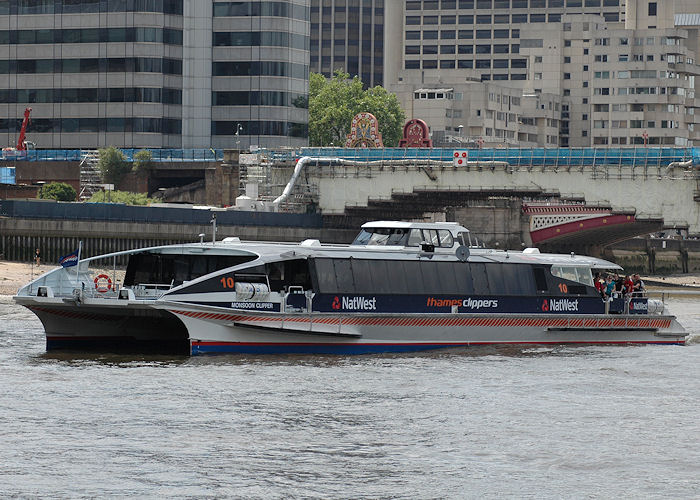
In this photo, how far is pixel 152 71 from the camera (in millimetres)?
123938

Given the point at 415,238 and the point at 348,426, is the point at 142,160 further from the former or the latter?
the point at 348,426

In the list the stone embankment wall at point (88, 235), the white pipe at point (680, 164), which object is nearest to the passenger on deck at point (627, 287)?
the white pipe at point (680, 164)

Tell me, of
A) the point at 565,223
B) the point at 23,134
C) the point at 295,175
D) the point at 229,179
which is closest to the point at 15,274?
the point at 295,175

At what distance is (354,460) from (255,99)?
10040 centimetres

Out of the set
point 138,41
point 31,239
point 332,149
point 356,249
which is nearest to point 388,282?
point 356,249

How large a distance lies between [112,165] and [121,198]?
1044 cm

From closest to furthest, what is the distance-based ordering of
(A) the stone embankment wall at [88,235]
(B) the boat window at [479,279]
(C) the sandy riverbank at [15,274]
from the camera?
(B) the boat window at [479,279]
(C) the sandy riverbank at [15,274]
(A) the stone embankment wall at [88,235]

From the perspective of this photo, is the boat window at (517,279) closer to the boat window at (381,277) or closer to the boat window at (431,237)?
the boat window at (431,237)

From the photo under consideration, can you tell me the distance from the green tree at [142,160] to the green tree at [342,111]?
4111 centimetres

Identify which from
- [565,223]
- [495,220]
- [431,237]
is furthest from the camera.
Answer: [565,223]

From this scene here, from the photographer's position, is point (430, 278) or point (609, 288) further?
point (609, 288)

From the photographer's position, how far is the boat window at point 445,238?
46.9 m

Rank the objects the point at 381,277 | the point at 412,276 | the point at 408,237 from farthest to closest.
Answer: the point at 408,237, the point at 412,276, the point at 381,277

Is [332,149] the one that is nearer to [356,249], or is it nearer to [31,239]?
[31,239]
